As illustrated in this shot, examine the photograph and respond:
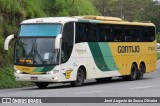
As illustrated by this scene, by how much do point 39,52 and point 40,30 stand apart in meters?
1.11

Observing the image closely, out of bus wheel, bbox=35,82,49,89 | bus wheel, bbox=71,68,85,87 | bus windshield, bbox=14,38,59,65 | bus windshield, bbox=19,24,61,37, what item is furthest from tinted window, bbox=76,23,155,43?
bus wheel, bbox=35,82,49,89

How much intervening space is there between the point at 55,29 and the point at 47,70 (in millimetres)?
1922

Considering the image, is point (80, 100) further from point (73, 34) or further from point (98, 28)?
point (98, 28)

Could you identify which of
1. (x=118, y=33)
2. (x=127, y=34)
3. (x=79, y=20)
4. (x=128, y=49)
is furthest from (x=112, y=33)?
(x=79, y=20)

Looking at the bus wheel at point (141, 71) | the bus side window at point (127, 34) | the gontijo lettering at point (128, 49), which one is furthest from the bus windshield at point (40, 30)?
the bus wheel at point (141, 71)

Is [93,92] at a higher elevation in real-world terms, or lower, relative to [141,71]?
higher

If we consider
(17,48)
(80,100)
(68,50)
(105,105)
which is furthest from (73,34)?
(105,105)

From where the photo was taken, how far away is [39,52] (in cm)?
2486

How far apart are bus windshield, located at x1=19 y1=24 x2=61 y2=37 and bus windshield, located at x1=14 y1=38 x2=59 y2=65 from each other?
0.32 meters

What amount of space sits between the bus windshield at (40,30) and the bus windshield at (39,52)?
32 cm

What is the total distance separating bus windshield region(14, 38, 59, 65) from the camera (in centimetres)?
2477

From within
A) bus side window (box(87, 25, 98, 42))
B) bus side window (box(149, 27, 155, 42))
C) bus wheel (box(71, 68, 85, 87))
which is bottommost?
bus wheel (box(71, 68, 85, 87))

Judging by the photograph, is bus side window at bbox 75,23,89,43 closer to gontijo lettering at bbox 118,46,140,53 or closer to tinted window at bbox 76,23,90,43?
tinted window at bbox 76,23,90,43

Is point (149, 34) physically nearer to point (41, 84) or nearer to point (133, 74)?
point (133, 74)
